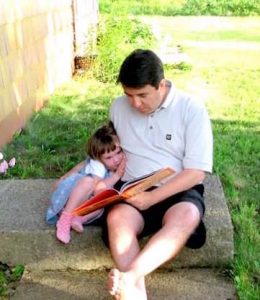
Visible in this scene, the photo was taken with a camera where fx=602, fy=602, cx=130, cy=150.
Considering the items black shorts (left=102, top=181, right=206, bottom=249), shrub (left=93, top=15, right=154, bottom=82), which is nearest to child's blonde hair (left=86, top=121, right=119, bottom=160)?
black shorts (left=102, top=181, right=206, bottom=249)

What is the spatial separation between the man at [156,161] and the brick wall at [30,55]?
7.39 feet

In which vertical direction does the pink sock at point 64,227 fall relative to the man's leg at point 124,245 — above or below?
below

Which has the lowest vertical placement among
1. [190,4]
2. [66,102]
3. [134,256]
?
[190,4]

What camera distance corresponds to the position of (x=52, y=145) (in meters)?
5.44

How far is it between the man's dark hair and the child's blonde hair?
41cm

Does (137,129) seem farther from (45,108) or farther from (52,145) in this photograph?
(45,108)

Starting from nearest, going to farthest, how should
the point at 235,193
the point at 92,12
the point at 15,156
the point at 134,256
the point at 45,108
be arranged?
1. the point at 134,256
2. the point at 235,193
3. the point at 15,156
4. the point at 45,108
5. the point at 92,12

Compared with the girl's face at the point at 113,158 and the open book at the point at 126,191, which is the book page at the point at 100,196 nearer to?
the open book at the point at 126,191

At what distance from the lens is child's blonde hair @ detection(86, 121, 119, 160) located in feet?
10.9

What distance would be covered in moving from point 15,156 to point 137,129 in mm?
2052

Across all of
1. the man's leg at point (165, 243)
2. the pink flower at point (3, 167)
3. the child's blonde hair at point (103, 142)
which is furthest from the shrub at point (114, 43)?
the man's leg at point (165, 243)

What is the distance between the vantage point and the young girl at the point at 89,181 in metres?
3.21

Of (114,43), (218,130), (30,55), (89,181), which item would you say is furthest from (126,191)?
(114,43)

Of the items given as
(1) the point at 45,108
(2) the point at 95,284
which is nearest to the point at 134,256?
(2) the point at 95,284
